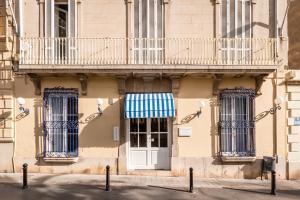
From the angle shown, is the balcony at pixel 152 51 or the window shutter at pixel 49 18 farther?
the window shutter at pixel 49 18

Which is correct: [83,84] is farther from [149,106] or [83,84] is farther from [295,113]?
[295,113]

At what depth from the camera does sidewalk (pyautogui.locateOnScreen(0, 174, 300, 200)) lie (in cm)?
1068

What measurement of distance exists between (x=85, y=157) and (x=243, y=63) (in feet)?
23.3

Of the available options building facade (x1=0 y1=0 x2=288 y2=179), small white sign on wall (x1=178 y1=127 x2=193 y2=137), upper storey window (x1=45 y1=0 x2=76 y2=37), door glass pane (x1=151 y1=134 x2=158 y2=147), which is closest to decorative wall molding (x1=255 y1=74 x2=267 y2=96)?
building facade (x1=0 y1=0 x2=288 y2=179)

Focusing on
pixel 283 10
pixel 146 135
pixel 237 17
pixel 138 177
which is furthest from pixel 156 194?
pixel 283 10

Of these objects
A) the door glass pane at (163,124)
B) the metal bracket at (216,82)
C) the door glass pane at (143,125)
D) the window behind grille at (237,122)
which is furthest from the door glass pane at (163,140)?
the metal bracket at (216,82)

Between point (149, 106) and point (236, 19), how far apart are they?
4962 mm

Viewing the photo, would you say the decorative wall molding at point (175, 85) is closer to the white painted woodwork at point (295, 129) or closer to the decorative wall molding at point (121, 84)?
the decorative wall molding at point (121, 84)

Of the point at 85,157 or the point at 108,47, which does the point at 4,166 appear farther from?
the point at 108,47

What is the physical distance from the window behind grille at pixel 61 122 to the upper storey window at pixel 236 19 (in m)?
6.50

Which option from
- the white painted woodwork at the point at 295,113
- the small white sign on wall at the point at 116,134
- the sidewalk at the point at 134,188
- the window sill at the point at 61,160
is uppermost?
the white painted woodwork at the point at 295,113

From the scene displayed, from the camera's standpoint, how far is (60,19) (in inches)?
544

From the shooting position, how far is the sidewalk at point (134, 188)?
10.7 metres

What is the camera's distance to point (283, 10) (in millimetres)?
13695
